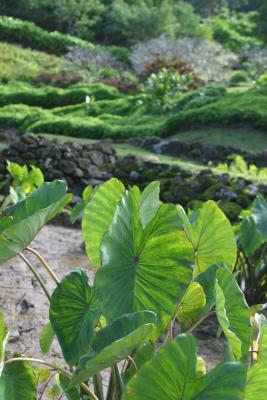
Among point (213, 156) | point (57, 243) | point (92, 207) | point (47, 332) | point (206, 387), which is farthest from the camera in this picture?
point (213, 156)

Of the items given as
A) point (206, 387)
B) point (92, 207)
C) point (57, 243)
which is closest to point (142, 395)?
point (206, 387)

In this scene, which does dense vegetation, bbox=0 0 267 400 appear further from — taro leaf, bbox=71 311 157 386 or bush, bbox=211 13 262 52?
bush, bbox=211 13 262 52

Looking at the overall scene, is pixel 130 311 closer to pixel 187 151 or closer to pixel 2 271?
pixel 2 271

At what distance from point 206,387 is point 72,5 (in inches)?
1154

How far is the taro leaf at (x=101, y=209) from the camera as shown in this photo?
151 centimetres

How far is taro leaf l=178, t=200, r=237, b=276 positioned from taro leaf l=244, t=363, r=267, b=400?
413 mm

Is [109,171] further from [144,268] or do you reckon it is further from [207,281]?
[144,268]

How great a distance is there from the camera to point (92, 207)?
152 cm

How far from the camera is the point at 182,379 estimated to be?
1037mm

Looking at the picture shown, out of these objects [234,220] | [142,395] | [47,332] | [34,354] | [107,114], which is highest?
[142,395]

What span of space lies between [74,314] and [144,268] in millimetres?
220

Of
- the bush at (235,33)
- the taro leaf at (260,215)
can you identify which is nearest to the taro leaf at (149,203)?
the taro leaf at (260,215)

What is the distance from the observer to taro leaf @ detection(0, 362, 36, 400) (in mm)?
1365

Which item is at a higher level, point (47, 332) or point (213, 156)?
point (47, 332)
